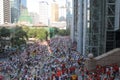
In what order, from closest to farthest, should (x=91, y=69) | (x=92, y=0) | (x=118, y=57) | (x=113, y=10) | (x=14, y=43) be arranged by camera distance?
(x=91, y=69)
(x=118, y=57)
(x=113, y=10)
(x=92, y=0)
(x=14, y=43)

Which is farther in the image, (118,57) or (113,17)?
(113,17)

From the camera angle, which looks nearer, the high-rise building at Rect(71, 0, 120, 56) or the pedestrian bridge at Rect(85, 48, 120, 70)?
the pedestrian bridge at Rect(85, 48, 120, 70)

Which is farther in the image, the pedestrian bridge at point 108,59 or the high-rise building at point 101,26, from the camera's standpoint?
the high-rise building at point 101,26

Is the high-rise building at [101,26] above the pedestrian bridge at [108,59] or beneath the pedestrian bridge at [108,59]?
above

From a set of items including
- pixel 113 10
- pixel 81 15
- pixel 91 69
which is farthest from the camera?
pixel 81 15

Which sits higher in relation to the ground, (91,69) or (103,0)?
(103,0)

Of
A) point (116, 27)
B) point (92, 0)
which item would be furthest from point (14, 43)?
point (116, 27)

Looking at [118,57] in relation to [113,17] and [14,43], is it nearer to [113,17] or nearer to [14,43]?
[113,17]

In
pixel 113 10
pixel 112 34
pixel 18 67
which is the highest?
pixel 113 10

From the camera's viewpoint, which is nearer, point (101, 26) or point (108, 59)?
point (108, 59)

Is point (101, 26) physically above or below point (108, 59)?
above

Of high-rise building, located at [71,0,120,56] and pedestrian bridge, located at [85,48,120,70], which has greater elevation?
high-rise building, located at [71,0,120,56]
